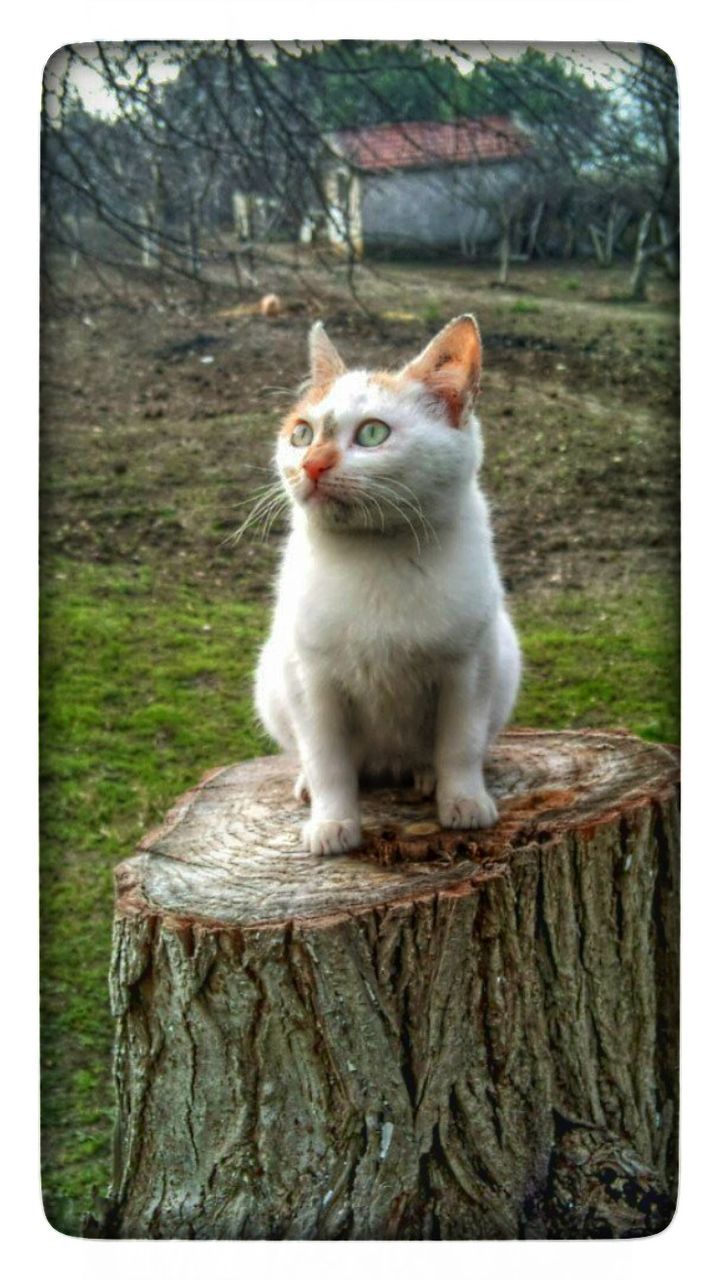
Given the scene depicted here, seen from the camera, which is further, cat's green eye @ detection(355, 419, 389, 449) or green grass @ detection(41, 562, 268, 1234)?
green grass @ detection(41, 562, 268, 1234)

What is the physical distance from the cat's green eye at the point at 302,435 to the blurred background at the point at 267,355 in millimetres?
301

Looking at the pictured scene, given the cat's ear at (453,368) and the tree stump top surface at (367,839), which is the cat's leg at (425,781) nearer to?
the tree stump top surface at (367,839)

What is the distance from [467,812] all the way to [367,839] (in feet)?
0.62

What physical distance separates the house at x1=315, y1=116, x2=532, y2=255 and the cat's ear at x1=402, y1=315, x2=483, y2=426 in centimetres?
64

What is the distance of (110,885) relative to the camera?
2.95 m

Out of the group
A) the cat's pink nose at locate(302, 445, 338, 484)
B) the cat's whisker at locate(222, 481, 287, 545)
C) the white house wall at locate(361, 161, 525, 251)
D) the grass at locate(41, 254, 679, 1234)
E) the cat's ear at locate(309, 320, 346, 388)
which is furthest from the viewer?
the white house wall at locate(361, 161, 525, 251)

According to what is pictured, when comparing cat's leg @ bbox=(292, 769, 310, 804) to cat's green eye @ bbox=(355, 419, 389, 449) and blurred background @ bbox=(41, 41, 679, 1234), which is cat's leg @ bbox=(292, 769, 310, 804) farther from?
cat's green eye @ bbox=(355, 419, 389, 449)

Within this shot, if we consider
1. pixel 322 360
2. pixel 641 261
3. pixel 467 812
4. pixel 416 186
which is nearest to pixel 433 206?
pixel 416 186

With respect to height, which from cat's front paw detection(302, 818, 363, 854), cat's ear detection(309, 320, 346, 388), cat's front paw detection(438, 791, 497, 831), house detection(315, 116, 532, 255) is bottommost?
cat's front paw detection(302, 818, 363, 854)

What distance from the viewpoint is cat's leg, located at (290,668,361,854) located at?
2.51m

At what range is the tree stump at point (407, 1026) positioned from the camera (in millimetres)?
2357

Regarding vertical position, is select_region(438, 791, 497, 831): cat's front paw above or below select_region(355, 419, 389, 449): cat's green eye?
below

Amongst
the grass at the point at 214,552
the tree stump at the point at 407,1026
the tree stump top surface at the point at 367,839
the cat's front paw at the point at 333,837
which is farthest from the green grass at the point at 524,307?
the cat's front paw at the point at 333,837

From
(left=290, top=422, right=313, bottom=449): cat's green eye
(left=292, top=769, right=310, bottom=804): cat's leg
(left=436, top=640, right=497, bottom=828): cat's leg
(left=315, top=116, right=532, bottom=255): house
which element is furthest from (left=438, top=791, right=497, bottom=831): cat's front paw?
(left=315, top=116, right=532, bottom=255): house
